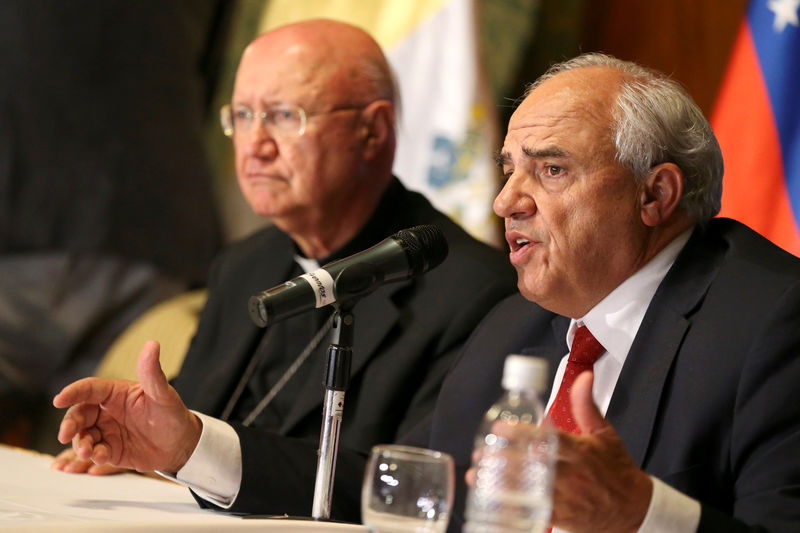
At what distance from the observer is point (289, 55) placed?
3100 millimetres

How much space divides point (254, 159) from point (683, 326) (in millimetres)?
1582

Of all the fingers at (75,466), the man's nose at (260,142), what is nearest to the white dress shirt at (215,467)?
the fingers at (75,466)

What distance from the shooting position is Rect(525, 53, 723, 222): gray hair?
6.72 feet

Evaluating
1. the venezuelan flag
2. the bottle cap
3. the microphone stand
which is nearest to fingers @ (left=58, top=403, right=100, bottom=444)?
the microphone stand

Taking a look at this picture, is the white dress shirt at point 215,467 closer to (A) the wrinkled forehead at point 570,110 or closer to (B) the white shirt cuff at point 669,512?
(A) the wrinkled forehead at point 570,110

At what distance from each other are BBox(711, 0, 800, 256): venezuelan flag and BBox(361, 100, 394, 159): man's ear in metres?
1.02

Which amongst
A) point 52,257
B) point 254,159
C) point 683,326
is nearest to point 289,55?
point 254,159

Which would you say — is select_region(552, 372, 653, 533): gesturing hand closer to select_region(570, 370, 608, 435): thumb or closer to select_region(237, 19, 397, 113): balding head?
select_region(570, 370, 608, 435): thumb

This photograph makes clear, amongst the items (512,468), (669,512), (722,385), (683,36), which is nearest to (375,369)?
(722,385)

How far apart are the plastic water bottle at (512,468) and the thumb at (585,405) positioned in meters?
0.11

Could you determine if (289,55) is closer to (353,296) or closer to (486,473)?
(353,296)

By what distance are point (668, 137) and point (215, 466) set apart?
3.73 feet

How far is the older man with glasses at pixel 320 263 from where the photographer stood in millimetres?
2680

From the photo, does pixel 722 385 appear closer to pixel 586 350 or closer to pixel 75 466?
pixel 586 350
